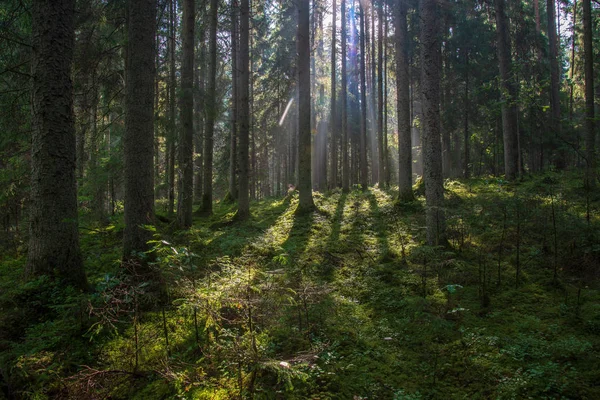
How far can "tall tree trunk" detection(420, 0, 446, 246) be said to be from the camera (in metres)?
7.36

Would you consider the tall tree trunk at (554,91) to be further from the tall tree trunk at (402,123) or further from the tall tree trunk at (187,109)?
the tall tree trunk at (187,109)

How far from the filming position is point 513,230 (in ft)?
26.5

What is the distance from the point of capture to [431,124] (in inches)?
295

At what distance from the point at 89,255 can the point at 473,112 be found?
874 inches

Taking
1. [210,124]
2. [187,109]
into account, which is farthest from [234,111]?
[187,109]

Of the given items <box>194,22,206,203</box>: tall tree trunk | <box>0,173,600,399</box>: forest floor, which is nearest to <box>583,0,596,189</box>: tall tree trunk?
<box>0,173,600,399</box>: forest floor

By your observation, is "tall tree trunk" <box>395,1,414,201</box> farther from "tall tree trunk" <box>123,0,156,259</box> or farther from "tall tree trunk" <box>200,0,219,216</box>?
"tall tree trunk" <box>123,0,156,259</box>

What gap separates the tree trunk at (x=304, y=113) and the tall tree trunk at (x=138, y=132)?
691 cm

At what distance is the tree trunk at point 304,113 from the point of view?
12289 mm

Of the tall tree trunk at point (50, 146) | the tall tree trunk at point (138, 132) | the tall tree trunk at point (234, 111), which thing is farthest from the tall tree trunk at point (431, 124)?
the tall tree trunk at point (234, 111)

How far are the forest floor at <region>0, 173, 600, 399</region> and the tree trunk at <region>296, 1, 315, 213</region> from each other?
533cm

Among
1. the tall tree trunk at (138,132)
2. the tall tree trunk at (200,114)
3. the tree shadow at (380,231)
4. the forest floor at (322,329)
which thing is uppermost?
the tall tree trunk at (200,114)

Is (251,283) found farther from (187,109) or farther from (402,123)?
(402,123)

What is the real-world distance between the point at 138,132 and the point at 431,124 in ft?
20.3
